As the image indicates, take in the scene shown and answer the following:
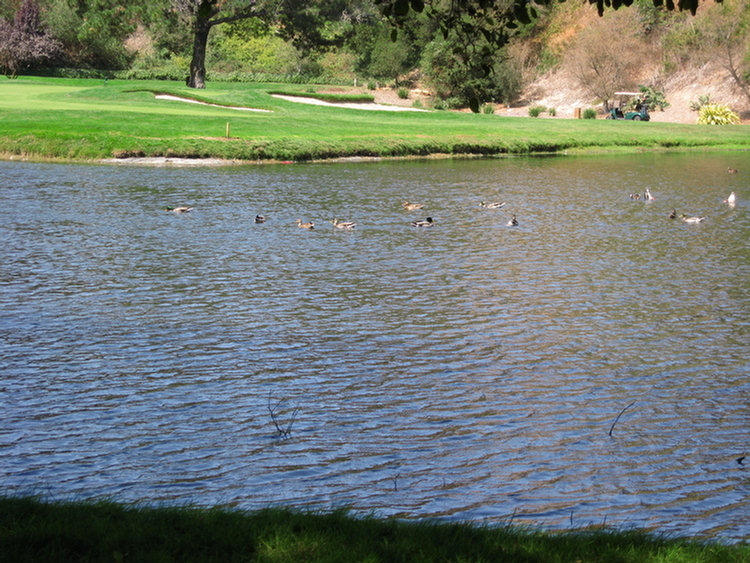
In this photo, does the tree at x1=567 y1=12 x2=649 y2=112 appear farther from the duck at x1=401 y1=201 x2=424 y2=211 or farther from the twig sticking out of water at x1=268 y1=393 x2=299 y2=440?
the twig sticking out of water at x1=268 y1=393 x2=299 y2=440

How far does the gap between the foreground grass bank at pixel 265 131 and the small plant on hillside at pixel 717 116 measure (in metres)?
4.01

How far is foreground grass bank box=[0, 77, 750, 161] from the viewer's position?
115ft

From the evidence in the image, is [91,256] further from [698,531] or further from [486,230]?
[698,531]

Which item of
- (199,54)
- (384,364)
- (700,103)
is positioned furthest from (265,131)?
(700,103)

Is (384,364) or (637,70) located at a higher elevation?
(637,70)

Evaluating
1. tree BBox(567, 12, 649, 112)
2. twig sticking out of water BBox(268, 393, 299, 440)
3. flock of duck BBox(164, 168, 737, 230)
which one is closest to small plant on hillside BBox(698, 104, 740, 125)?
tree BBox(567, 12, 649, 112)

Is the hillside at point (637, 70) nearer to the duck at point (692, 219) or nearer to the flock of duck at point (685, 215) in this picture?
the flock of duck at point (685, 215)

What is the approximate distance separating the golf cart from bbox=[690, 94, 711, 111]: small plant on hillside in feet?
13.7

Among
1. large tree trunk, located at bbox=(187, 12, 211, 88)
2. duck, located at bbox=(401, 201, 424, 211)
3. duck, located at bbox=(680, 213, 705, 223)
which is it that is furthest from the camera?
large tree trunk, located at bbox=(187, 12, 211, 88)

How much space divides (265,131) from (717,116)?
Answer: 35.7 metres

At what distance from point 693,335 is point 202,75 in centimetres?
5637

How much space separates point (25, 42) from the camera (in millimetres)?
75188

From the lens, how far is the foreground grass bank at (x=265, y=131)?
115ft

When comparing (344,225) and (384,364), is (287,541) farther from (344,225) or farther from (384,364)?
(344,225)
